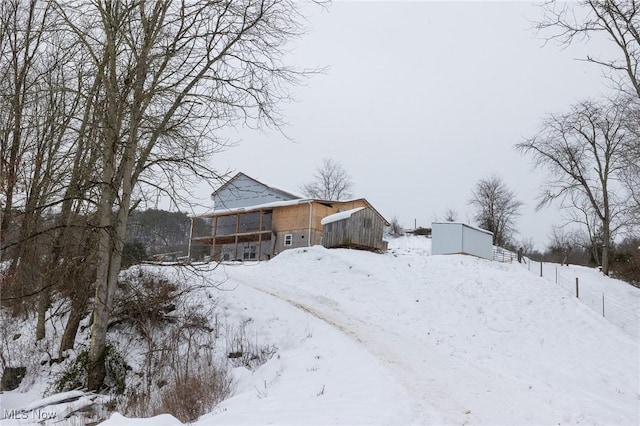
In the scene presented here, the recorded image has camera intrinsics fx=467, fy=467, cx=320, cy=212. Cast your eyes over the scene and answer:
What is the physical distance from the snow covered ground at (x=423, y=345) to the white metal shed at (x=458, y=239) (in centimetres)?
Answer: 345

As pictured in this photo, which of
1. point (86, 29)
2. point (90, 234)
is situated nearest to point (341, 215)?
point (90, 234)

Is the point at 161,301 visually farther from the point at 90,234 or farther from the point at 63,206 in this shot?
the point at 63,206

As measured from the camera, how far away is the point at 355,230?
24.4 metres

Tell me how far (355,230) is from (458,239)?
6583mm

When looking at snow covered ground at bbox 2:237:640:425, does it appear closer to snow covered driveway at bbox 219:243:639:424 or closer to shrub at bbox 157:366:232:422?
snow covered driveway at bbox 219:243:639:424

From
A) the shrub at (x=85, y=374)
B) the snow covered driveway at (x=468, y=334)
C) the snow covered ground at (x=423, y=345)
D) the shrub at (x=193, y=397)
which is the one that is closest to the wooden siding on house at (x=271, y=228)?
the snow covered driveway at (x=468, y=334)

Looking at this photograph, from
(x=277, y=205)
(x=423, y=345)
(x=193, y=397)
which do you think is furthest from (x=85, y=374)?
(x=277, y=205)

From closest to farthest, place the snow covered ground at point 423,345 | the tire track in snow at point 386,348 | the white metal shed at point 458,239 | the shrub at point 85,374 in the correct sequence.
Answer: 1. the tire track in snow at point 386,348
2. the snow covered ground at point 423,345
3. the shrub at point 85,374
4. the white metal shed at point 458,239

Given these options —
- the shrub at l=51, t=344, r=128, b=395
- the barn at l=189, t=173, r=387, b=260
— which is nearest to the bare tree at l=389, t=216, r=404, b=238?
the barn at l=189, t=173, r=387, b=260

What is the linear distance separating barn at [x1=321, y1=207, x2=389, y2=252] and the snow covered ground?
198cm

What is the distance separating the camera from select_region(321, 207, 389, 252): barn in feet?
79.8

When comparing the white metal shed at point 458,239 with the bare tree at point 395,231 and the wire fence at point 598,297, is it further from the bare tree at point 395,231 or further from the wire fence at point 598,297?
the bare tree at point 395,231

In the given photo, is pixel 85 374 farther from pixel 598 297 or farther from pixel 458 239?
pixel 598 297

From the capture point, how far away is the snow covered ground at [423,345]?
6.65 metres
